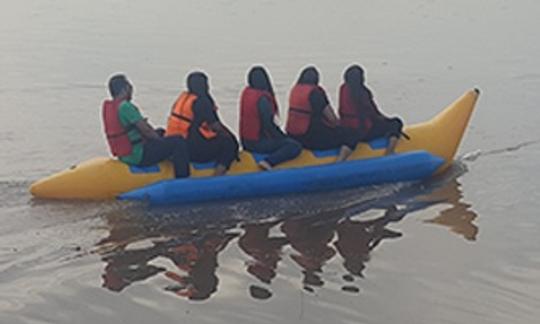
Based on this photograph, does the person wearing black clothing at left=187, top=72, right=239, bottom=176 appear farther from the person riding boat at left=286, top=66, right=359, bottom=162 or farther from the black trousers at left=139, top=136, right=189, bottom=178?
the person riding boat at left=286, top=66, right=359, bottom=162

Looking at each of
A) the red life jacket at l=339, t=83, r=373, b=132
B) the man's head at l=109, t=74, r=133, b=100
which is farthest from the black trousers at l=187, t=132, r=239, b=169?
the red life jacket at l=339, t=83, r=373, b=132

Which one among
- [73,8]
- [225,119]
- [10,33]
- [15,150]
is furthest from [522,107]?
[73,8]

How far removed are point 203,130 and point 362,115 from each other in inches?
60.5

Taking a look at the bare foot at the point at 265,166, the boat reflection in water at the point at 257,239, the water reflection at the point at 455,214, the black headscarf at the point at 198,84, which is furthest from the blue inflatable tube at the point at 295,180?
the black headscarf at the point at 198,84

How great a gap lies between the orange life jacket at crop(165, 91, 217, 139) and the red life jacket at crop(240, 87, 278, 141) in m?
A: 0.38

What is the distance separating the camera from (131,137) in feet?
23.0

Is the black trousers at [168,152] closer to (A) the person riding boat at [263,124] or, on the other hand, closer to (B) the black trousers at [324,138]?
(A) the person riding boat at [263,124]

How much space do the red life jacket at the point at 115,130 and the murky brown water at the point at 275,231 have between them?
47 cm

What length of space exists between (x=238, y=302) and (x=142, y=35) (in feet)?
41.1

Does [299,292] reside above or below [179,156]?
below

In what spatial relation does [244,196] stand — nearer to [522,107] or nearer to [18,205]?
[18,205]

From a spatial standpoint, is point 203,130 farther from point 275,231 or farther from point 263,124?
point 275,231

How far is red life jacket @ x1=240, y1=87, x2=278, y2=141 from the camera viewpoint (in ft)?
24.2

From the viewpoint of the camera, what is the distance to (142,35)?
1697 cm
